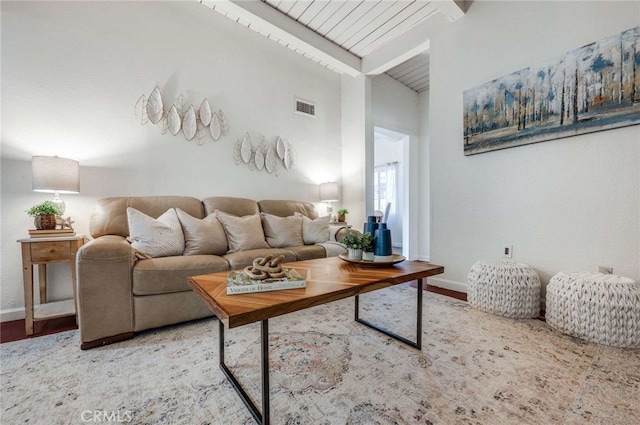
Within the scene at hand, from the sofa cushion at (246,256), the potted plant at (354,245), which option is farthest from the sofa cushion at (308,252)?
the potted plant at (354,245)

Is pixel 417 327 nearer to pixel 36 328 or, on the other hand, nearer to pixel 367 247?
pixel 367 247

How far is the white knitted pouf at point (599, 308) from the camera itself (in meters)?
1.52

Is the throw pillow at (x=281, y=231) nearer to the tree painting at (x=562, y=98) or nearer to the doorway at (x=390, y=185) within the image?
the tree painting at (x=562, y=98)

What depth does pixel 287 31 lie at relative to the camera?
3061 mm

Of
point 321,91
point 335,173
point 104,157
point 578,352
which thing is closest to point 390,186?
point 335,173

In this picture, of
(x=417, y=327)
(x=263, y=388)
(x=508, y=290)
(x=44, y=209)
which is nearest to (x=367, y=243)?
(x=417, y=327)

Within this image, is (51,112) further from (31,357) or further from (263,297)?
(263,297)

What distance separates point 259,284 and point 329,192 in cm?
274

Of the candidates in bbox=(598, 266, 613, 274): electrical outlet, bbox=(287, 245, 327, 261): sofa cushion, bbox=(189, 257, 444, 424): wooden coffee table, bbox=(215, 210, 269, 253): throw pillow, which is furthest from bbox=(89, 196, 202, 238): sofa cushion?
bbox=(598, 266, 613, 274): electrical outlet

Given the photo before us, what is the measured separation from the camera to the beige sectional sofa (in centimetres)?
155

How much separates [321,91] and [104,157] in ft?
9.36

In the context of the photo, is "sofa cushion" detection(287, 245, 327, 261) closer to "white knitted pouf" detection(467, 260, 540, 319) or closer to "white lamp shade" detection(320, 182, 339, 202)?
"white lamp shade" detection(320, 182, 339, 202)

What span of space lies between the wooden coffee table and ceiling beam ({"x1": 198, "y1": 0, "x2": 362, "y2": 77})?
2.78m

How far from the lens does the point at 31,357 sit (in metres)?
1.47
